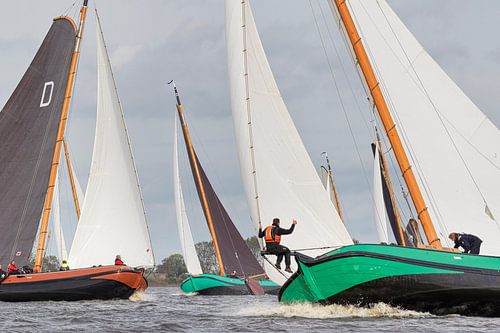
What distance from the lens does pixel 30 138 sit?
140 ft

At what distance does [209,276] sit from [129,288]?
22.4 metres

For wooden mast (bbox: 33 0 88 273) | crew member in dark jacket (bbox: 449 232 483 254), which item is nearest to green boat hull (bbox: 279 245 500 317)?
crew member in dark jacket (bbox: 449 232 483 254)

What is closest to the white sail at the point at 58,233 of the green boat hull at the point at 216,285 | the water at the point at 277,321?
the green boat hull at the point at 216,285

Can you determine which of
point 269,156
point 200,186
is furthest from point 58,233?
point 269,156

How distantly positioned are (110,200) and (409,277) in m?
22.5

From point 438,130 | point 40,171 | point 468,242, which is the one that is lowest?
point 468,242

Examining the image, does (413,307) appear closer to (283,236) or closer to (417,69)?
(283,236)

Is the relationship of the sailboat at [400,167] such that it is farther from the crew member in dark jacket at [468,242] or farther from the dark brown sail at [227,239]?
the dark brown sail at [227,239]

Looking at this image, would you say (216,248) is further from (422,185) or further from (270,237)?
(422,185)

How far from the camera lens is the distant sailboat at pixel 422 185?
2278 cm

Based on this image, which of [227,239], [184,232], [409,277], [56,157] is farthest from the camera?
[184,232]

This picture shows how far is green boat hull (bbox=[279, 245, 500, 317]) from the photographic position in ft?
74.3

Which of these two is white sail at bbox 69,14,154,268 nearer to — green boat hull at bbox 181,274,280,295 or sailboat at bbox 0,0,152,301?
sailboat at bbox 0,0,152,301

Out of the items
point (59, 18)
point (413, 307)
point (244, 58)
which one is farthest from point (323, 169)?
point (413, 307)
